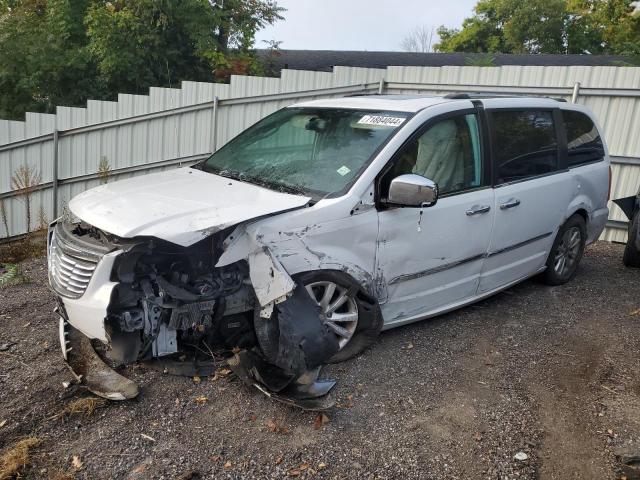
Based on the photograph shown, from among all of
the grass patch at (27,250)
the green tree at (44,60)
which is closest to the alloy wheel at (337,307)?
the grass patch at (27,250)

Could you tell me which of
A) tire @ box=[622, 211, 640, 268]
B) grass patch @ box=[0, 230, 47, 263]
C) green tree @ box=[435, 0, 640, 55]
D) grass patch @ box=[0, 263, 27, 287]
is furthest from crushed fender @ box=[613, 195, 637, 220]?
green tree @ box=[435, 0, 640, 55]

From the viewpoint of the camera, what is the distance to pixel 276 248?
3287 millimetres

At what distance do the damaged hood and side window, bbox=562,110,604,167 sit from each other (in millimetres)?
3118

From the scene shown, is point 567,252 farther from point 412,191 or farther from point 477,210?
point 412,191

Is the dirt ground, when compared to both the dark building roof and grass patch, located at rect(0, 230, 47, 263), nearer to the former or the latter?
grass patch, located at rect(0, 230, 47, 263)

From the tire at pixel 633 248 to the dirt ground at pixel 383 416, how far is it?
2.13 meters

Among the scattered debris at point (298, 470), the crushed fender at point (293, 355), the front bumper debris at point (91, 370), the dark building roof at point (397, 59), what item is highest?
the dark building roof at point (397, 59)

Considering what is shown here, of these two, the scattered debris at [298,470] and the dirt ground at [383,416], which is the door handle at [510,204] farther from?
the scattered debris at [298,470]

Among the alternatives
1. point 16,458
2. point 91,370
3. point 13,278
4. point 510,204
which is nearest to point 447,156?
point 510,204

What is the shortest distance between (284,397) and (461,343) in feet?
5.37

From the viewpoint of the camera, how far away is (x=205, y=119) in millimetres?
9266

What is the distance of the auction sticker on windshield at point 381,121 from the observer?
157 inches

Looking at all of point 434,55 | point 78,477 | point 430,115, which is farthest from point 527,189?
point 434,55

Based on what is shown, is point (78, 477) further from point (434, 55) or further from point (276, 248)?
point (434, 55)
